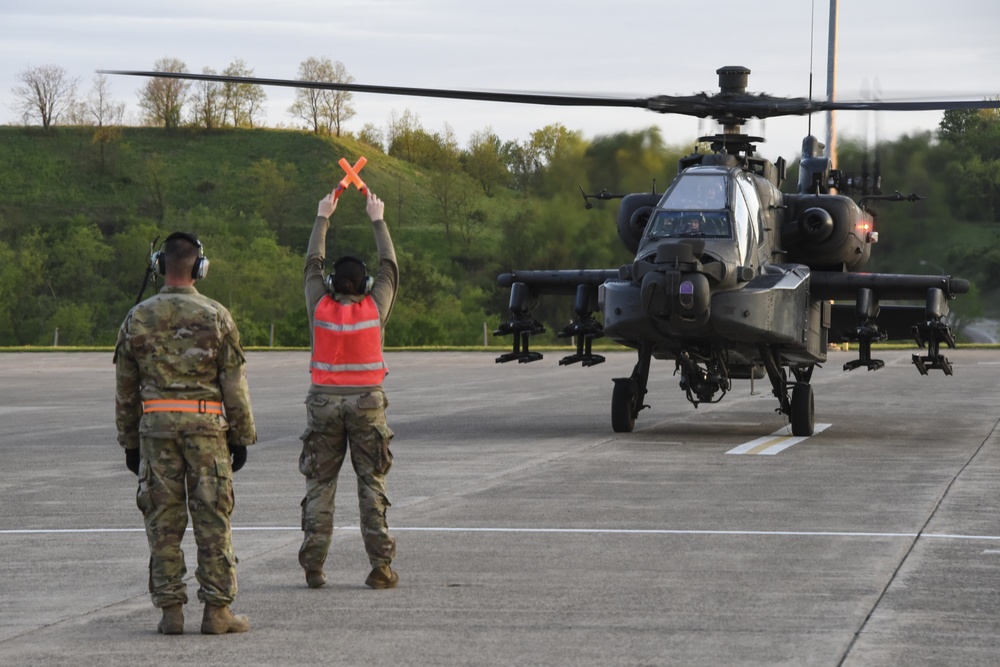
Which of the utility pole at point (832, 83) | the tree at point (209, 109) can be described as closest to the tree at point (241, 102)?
the tree at point (209, 109)

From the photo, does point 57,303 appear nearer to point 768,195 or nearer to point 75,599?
point 768,195

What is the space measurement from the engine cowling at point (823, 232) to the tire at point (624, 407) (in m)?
2.85

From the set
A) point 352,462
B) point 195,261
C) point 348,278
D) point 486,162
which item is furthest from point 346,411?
point 486,162

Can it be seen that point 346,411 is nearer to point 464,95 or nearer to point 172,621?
point 172,621

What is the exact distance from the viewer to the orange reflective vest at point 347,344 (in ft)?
30.0

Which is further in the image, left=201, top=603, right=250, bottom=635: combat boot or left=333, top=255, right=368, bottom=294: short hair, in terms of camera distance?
left=333, top=255, right=368, bottom=294: short hair

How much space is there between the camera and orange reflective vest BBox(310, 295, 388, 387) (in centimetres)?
914

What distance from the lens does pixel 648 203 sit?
2053 centimetres

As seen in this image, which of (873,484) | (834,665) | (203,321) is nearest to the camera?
(834,665)

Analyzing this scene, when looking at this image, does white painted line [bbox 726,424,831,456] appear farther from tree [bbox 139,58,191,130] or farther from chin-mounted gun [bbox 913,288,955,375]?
tree [bbox 139,58,191,130]

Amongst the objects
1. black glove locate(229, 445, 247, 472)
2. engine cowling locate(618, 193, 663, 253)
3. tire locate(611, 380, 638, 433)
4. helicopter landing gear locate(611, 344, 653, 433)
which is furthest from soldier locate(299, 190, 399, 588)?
engine cowling locate(618, 193, 663, 253)

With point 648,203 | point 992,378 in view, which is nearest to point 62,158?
point 992,378

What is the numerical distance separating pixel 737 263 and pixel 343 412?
30.9 feet

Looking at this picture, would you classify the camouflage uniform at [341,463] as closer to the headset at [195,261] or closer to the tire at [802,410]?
the headset at [195,261]
